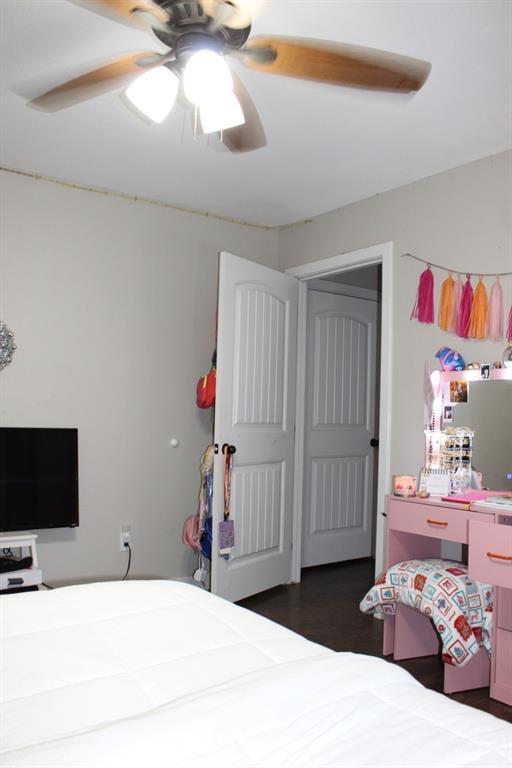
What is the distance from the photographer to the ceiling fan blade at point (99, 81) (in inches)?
72.4

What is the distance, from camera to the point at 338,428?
15.8 ft

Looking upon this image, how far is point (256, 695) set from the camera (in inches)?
43.9

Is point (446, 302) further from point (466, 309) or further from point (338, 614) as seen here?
point (338, 614)

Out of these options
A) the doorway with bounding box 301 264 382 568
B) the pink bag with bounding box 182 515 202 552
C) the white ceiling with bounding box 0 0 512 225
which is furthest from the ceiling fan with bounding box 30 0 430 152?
the doorway with bounding box 301 264 382 568

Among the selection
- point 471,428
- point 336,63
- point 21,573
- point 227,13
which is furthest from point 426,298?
point 21,573

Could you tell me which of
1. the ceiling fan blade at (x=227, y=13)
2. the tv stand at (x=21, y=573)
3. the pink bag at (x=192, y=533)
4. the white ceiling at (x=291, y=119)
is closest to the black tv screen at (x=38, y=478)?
the tv stand at (x=21, y=573)

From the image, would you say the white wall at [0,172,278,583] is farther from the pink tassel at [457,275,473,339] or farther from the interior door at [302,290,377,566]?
the pink tassel at [457,275,473,339]

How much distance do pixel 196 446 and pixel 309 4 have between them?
8.73 ft

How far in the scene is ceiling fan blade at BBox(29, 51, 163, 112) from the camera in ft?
6.03

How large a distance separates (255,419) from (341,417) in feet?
3.92

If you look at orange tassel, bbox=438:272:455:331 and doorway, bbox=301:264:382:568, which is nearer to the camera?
orange tassel, bbox=438:272:455:331

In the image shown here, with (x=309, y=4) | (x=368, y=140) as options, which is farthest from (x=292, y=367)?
(x=309, y=4)

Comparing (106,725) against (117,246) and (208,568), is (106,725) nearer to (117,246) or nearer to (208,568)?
(208,568)

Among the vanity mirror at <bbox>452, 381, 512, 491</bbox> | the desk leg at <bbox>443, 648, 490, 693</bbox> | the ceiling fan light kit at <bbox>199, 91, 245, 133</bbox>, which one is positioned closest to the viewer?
the ceiling fan light kit at <bbox>199, 91, 245, 133</bbox>
